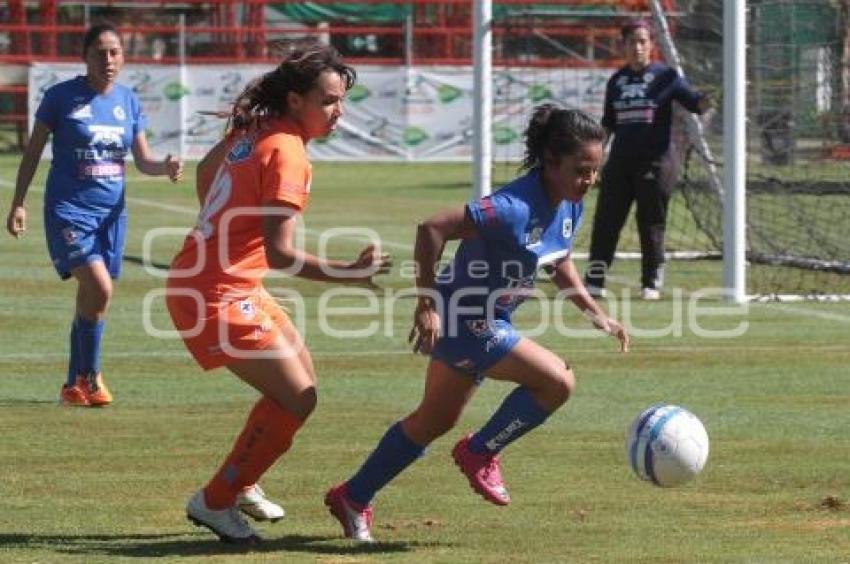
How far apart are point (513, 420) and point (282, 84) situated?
1.55 metres

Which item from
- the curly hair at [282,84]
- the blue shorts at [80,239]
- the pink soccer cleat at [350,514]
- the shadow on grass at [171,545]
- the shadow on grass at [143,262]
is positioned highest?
the curly hair at [282,84]

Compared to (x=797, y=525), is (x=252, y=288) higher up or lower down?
higher up

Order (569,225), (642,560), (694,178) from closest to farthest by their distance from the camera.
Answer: (642,560)
(569,225)
(694,178)

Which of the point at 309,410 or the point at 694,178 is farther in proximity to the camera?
the point at 694,178

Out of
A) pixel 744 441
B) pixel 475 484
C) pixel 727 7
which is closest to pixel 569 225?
pixel 475 484

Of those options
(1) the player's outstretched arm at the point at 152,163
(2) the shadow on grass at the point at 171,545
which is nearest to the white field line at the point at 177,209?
(1) the player's outstretched arm at the point at 152,163

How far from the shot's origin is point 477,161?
19.2 metres

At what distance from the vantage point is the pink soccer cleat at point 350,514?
8117 millimetres

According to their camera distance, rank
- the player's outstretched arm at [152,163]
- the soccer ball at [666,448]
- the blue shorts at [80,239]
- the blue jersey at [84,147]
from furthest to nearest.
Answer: the blue jersey at [84,147], the blue shorts at [80,239], the player's outstretched arm at [152,163], the soccer ball at [666,448]

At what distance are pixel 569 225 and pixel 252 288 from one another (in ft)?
4.12

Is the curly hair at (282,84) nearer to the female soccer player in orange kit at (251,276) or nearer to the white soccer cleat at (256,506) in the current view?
the female soccer player in orange kit at (251,276)

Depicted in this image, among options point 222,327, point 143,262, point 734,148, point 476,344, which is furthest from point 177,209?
point 222,327

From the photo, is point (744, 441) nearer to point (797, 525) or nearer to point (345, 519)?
point (797, 525)

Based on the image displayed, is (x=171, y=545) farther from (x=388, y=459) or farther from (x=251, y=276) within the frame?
(x=251, y=276)
